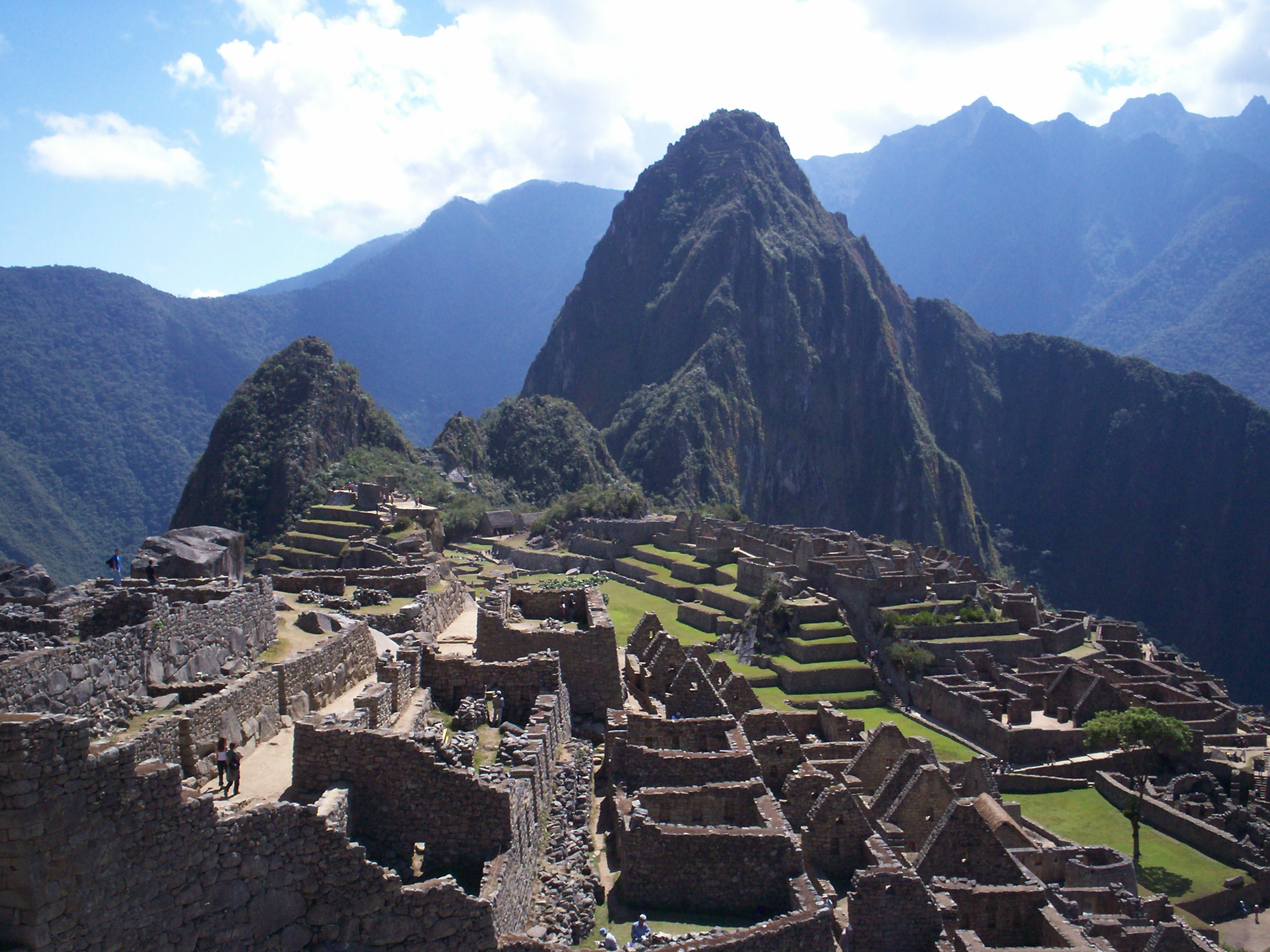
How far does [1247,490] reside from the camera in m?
192

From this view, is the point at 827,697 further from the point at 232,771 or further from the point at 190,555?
the point at 232,771

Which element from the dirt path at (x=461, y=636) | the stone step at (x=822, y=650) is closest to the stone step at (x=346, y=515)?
the stone step at (x=822, y=650)

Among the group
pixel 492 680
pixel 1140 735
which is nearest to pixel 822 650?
pixel 1140 735

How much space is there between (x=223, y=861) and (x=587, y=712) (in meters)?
8.78

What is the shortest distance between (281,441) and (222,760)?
73195 millimetres

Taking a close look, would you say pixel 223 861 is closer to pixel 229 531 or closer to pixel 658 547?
pixel 229 531

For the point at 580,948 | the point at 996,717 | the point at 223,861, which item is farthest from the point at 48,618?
the point at 996,717

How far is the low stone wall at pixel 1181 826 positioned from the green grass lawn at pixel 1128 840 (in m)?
0.26

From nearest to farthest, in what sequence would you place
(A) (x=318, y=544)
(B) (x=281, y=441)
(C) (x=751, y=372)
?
(A) (x=318, y=544), (B) (x=281, y=441), (C) (x=751, y=372)

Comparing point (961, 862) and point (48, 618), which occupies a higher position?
point (48, 618)

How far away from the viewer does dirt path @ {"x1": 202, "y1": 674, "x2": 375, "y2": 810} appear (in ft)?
28.7

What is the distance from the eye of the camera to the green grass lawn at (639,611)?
4236 centimetres

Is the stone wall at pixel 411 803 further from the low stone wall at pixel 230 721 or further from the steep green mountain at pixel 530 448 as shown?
the steep green mountain at pixel 530 448

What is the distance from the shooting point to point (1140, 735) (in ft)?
108
